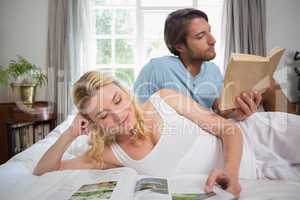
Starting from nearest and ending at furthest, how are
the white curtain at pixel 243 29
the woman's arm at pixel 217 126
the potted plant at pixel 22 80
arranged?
the woman's arm at pixel 217 126, the potted plant at pixel 22 80, the white curtain at pixel 243 29

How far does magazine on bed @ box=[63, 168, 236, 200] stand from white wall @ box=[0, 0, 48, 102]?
7.35 feet

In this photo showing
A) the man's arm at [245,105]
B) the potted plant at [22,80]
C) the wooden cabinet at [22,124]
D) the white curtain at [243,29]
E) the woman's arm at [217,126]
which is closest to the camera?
the woman's arm at [217,126]

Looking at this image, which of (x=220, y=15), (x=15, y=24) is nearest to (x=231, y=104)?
(x=220, y=15)

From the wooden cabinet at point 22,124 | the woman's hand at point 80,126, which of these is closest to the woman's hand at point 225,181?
the woman's hand at point 80,126

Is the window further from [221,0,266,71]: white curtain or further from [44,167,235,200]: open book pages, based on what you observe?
[44,167,235,200]: open book pages

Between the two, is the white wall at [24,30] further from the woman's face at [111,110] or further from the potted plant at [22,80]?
the woman's face at [111,110]

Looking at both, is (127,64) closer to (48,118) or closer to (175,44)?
(48,118)

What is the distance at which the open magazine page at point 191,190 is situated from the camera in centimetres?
64

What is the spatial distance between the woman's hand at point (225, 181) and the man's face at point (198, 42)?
1.32ft

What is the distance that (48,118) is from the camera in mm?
2375

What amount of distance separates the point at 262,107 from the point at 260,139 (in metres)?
0.18

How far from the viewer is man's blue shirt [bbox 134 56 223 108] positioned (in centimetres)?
95

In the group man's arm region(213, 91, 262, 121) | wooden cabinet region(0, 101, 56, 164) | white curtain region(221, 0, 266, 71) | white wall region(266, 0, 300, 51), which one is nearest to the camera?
man's arm region(213, 91, 262, 121)

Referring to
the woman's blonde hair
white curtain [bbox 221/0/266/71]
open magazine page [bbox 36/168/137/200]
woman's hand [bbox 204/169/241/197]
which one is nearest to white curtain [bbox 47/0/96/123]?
white curtain [bbox 221/0/266/71]
